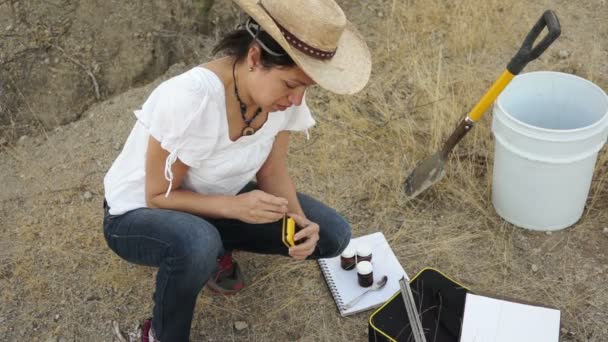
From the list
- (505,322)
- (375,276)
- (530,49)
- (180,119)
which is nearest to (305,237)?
(375,276)

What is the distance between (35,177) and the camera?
3.18 meters

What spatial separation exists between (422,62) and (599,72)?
36.7 inches

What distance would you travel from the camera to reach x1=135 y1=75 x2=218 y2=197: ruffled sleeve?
6.25 ft

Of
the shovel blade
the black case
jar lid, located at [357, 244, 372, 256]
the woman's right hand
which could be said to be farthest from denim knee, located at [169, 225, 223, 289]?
the shovel blade

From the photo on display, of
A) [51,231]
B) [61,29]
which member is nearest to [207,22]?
[61,29]

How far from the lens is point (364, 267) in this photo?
97.4 inches

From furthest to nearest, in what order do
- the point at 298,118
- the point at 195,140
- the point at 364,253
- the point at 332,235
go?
1. the point at 364,253
2. the point at 332,235
3. the point at 298,118
4. the point at 195,140

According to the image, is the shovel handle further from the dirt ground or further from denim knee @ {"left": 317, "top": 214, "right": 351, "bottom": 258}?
denim knee @ {"left": 317, "top": 214, "right": 351, "bottom": 258}

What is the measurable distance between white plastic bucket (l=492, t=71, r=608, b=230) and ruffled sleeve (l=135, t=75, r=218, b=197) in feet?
3.87

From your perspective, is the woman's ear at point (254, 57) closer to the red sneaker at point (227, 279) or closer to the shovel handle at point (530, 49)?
the red sneaker at point (227, 279)

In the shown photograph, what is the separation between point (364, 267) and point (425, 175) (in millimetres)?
616

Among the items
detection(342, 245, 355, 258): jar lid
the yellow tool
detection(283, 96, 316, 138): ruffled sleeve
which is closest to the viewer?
the yellow tool

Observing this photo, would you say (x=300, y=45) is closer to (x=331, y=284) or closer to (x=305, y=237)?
(x=305, y=237)

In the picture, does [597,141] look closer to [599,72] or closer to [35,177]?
[599,72]
